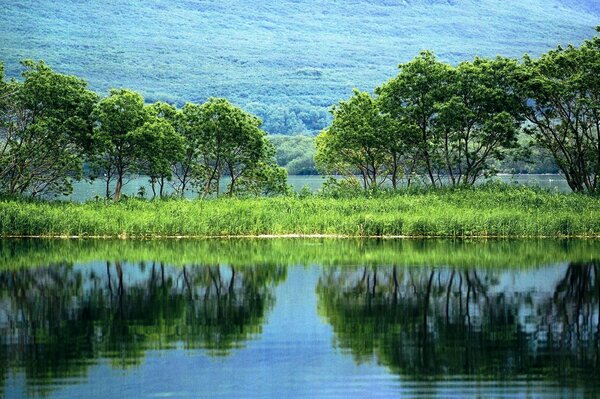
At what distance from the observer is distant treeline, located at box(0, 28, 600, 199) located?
43.2 meters

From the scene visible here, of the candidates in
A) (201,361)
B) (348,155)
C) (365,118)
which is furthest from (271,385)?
(348,155)

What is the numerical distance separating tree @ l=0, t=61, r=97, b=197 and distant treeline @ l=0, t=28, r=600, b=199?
0.16 ft

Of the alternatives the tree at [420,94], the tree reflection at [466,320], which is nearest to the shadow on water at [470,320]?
the tree reflection at [466,320]

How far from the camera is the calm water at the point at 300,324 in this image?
13.0 meters

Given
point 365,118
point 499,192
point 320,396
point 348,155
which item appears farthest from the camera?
point 348,155

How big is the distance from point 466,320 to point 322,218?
66.4ft

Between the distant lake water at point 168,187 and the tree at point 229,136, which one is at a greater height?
the tree at point 229,136

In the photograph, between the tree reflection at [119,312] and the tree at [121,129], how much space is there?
54.7 ft

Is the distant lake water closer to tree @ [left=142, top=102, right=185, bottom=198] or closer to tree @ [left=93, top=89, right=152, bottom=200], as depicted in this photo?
tree @ [left=142, top=102, right=185, bottom=198]

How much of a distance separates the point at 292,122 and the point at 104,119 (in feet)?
512

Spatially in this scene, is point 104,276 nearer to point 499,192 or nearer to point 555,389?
point 555,389

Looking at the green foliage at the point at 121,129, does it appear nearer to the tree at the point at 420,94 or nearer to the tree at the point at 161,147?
the tree at the point at 161,147

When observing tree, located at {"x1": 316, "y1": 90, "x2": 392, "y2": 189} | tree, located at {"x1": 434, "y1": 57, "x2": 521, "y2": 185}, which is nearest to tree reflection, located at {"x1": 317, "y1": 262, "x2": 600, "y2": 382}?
tree, located at {"x1": 434, "y1": 57, "x2": 521, "y2": 185}

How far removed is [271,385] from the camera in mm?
12875
